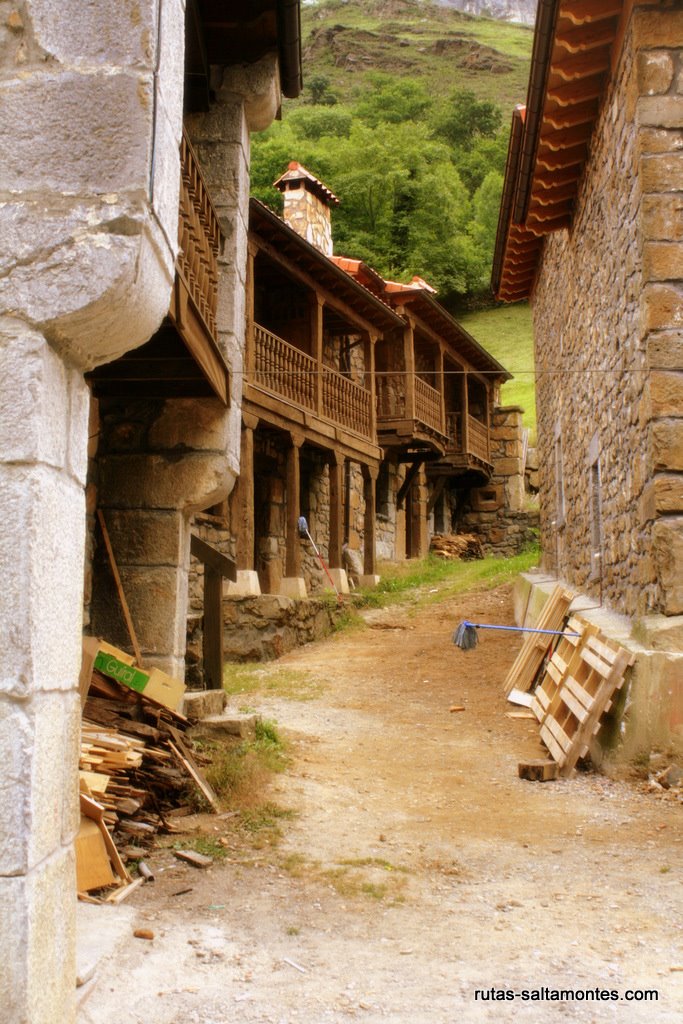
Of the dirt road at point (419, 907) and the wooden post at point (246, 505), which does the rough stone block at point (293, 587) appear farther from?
the dirt road at point (419, 907)

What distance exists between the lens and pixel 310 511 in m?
18.1

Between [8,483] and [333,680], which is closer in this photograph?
[8,483]

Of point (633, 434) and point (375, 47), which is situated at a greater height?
point (375, 47)

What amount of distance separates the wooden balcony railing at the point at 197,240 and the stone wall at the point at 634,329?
9.17 ft

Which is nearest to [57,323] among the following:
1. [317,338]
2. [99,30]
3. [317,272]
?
[99,30]

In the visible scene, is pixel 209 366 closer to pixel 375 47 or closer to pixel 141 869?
pixel 141 869

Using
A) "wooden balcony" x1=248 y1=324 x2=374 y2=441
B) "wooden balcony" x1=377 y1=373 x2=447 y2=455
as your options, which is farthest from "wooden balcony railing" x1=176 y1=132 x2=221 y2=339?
"wooden balcony" x1=377 y1=373 x2=447 y2=455

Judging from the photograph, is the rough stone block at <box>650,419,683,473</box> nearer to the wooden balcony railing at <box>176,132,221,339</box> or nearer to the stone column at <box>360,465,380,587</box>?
the wooden balcony railing at <box>176,132,221,339</box>

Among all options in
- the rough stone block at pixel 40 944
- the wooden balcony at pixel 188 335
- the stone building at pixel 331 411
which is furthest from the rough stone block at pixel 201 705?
the stone building at pixel 331 411

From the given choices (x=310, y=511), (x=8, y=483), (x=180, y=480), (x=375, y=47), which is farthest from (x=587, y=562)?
(x=375, y=47)

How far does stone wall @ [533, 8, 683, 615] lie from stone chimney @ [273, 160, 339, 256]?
37.8 ft

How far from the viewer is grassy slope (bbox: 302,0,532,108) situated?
6994 centimetres

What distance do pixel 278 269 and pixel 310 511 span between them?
492 cm

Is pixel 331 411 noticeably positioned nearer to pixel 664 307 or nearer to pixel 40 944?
pixel 664 307
